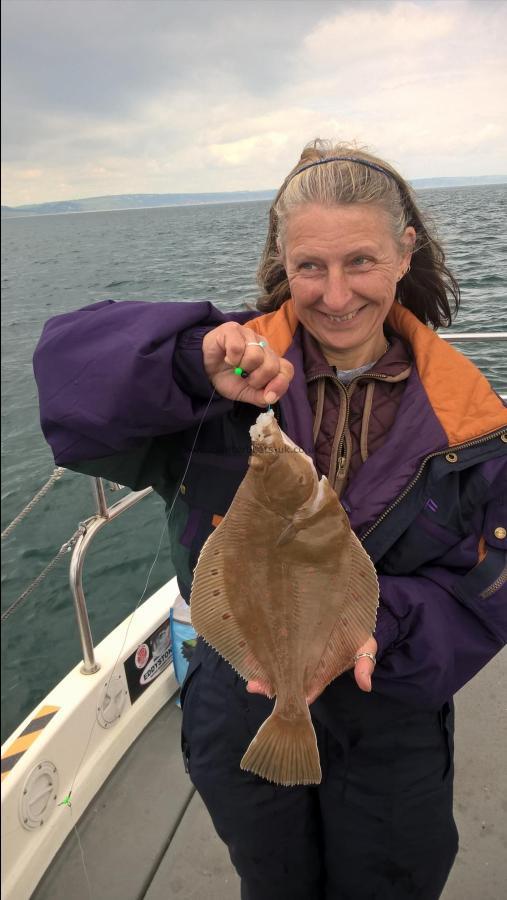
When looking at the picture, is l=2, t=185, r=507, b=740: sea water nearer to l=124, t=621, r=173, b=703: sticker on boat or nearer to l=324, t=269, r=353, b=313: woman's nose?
l=324, t=269, r=353, b=313: woman's nose

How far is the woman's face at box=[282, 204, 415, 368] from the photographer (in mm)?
1968

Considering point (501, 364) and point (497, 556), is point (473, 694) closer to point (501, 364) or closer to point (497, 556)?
point (497, 556)

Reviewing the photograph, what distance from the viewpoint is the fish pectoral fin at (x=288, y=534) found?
185 cm

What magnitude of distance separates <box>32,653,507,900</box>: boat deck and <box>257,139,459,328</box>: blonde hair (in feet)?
8.12

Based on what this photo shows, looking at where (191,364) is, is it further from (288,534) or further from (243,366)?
(288,534)

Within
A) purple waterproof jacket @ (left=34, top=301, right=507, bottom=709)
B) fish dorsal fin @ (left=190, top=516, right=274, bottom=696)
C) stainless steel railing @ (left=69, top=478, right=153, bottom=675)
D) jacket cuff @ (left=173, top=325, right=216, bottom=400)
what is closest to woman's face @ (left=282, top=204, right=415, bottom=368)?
purple waterproof jacket @ (left=34, top=301, right=507, bottom=709)

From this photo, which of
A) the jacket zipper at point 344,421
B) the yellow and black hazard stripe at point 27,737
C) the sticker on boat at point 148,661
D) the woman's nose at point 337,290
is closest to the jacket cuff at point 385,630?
the jacket zipper at point 344,421

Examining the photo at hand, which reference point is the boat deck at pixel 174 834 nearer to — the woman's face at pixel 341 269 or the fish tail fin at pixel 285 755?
the fish tail fin at pixel 285 755

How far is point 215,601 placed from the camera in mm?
1970

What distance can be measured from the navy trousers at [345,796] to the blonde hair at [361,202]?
1604 millimetres

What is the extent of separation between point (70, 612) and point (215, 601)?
5.86 metres

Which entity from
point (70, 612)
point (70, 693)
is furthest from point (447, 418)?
point (70, 612)

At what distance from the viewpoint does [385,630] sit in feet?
6.08

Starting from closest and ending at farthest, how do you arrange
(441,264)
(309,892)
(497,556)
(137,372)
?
(137,372)
(497,556)
(309,892)
(441,264)
